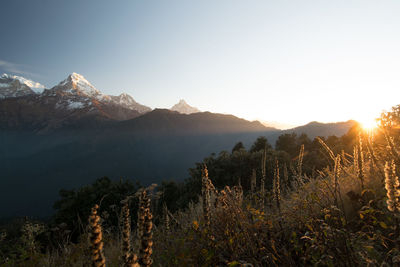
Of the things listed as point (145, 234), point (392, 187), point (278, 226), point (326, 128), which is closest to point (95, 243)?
point (145, 234)

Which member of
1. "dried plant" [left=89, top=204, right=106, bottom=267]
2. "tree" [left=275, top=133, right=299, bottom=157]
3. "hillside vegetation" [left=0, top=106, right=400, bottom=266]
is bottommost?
"tree" [left=275, top=133, right=299, bottom=157]

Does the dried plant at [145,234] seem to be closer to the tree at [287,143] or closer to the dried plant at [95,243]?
the dried plant at [95,243]

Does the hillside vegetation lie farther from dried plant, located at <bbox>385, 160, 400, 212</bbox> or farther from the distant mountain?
the distant mountain

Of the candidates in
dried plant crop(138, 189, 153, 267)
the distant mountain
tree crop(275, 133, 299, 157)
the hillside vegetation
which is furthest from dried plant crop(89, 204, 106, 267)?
the distant mountain

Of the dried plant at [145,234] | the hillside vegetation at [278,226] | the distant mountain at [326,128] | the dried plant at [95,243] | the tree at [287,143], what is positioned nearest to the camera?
the dried plant at [95,243]

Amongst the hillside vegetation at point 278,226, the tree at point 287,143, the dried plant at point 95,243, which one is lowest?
the tree at point 287,143

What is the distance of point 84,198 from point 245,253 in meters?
34.3

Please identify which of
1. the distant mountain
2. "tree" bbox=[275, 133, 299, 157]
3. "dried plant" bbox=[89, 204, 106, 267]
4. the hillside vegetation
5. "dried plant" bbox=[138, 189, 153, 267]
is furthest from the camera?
the distant mountain

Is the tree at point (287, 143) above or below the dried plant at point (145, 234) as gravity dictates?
below

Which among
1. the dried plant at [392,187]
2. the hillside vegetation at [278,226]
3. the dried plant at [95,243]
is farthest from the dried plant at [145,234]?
the dried plant at [392,187]

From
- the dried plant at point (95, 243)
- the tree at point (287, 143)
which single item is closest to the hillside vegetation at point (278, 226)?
the dried plant at point (95, 243)

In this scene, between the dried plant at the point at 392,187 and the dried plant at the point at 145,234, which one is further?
the dried plant at the point at 392,187

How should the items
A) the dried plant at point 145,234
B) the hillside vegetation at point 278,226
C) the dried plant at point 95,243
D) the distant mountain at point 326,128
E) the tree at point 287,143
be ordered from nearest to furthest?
the dried plant at point 95,243 < the dried plant at point 145,234 < the hillside vegetation at point 278,226 < the tree at point 287,143 < the distant mountain at point 326,128

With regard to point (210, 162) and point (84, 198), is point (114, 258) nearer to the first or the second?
point (210, 162)
